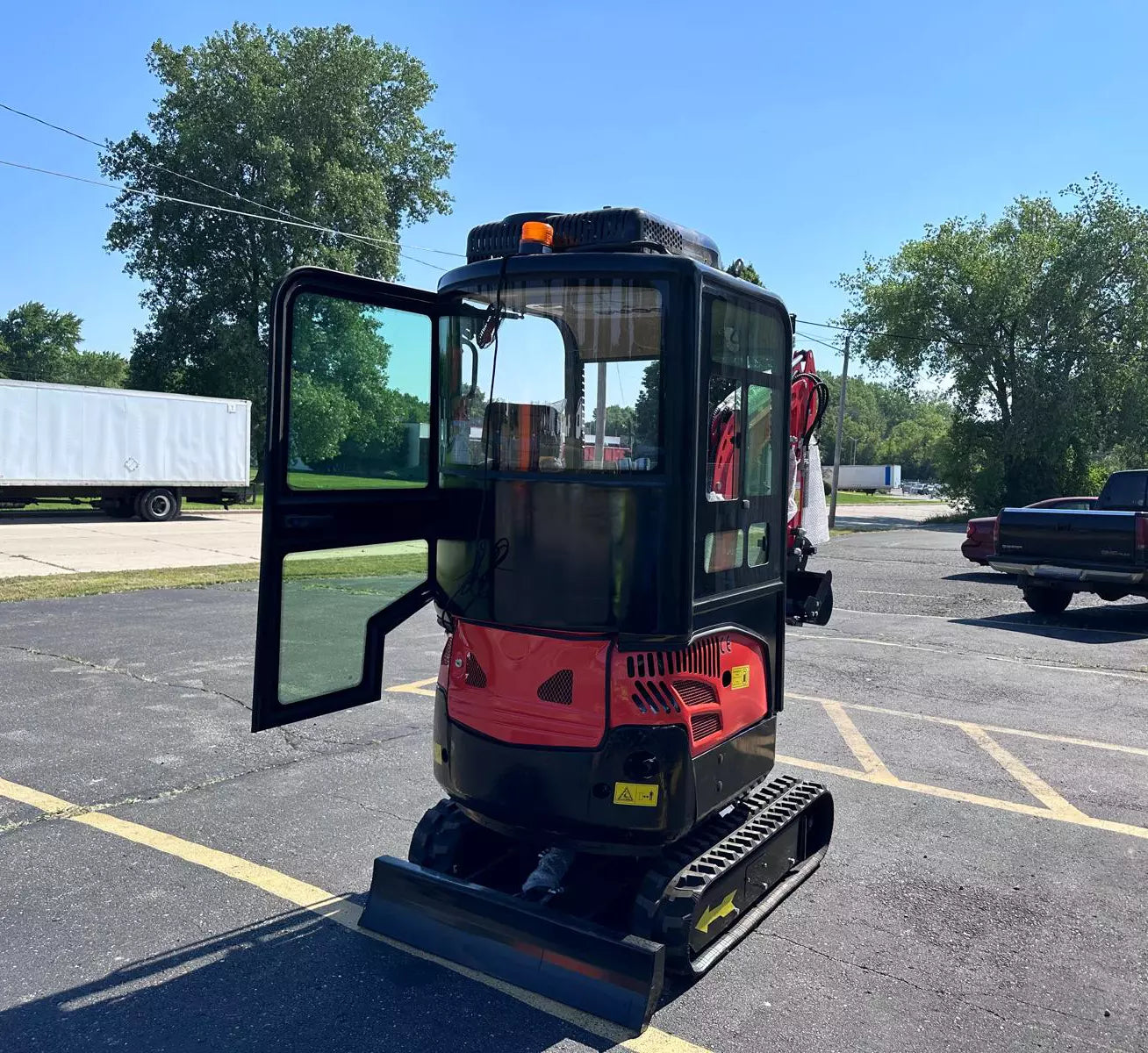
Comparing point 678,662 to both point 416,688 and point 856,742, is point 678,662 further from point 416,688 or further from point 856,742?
point 416,688

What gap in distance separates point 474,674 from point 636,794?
2.60 feet

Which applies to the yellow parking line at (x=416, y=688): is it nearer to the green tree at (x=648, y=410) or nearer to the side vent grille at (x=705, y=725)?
the side vent grille at (x=705, y=725)

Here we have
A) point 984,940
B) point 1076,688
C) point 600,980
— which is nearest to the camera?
point 600,980

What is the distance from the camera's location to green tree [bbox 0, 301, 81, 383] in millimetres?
77812

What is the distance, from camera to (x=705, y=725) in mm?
3908

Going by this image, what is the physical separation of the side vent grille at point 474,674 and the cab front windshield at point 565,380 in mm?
753

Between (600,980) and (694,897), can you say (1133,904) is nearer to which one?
(694,897)

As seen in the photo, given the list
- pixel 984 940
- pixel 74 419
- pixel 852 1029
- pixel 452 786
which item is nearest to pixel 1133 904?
pixel 984 940

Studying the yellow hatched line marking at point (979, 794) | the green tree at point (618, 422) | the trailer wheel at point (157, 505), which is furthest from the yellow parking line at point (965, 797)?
the trailer wheel at point (157, 505)

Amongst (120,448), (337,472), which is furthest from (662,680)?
(120,448)

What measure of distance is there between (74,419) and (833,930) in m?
25.6

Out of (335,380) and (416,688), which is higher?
(335,380)

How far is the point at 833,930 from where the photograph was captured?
4305 mm

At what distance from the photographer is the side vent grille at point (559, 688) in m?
3.74
